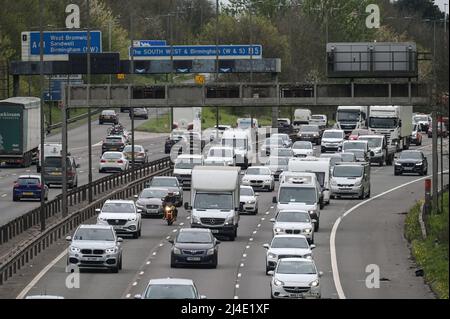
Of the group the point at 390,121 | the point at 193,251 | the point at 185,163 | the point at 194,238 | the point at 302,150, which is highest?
the point at 390,121

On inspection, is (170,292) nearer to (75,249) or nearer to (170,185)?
(75,249)

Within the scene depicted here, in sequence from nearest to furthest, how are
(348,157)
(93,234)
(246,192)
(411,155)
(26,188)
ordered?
(93,234) → (246,192) → (26,188) → (348,157) → (411,155)

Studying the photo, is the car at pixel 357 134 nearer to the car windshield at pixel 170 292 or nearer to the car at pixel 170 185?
the car at pixel 170 185

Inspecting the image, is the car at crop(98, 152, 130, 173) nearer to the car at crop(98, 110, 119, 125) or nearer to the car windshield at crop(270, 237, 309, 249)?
the car windshield at crop(270, 237, 309, 249)

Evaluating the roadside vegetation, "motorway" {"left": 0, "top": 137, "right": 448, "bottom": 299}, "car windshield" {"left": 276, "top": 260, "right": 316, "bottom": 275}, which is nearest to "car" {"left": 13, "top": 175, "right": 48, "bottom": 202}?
"motorway" {"left": 0, "top": 137, "right": 448, "bottom": 299}

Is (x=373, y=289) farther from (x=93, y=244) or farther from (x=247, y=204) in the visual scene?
(x=247, y=204)

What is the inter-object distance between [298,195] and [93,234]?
54.3 feet

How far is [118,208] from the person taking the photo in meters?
63.2

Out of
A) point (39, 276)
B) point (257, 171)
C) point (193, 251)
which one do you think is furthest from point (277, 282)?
point (257, 171)

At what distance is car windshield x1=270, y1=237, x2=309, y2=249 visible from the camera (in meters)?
53.0

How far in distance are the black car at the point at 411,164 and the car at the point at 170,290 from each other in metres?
58.2

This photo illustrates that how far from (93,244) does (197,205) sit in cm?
1147

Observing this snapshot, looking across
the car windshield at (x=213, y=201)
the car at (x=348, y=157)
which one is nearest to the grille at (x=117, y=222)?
the car windshield at (x=213, y=201)

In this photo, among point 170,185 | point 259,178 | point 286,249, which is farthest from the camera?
point 259,178
